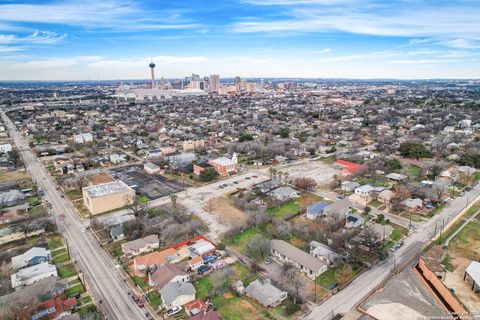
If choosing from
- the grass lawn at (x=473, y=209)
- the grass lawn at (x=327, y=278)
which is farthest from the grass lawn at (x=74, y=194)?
the grass lawn at (x=473, y=209)

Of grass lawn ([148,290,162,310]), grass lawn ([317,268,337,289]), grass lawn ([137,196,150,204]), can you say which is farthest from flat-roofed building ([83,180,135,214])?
grass lawn ([317,268,337,289])

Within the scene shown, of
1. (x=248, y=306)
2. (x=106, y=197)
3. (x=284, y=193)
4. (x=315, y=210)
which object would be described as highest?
(x=106, y=197)

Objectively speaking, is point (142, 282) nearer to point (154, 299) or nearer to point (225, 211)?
point (154, 299)

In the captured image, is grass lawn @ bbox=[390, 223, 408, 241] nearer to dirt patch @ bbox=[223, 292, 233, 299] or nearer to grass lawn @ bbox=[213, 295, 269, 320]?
grass lawn @ bbox=[213, 295, 269, 320]

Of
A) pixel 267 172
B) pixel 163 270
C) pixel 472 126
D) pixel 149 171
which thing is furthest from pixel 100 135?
pixel 472 126

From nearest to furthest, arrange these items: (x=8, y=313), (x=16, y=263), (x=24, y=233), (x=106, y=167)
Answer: (x=8, y=313), (x=16, y=263), (x=24, y=233), (x=106, y=167)

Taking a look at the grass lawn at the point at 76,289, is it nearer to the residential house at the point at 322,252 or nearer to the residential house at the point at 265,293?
the residential house at the point at 265,293

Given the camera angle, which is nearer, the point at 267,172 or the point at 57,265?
the point at 57,265

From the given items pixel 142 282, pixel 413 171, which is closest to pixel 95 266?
pixel 142 282

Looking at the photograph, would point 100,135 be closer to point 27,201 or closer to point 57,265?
point 27,201
